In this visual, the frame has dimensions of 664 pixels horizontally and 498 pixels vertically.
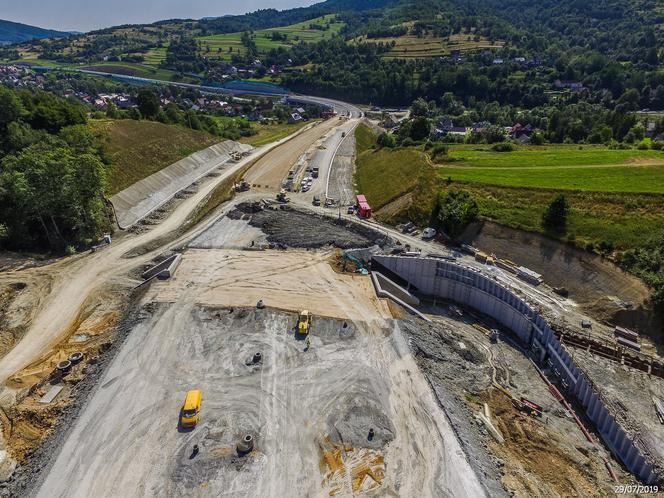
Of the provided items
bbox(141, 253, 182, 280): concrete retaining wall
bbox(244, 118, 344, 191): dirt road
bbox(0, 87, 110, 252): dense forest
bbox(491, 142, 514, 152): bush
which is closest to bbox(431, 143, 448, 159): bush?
bbox(491, 142, 514, 152): bush

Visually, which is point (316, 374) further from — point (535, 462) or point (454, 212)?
point (454, 212)

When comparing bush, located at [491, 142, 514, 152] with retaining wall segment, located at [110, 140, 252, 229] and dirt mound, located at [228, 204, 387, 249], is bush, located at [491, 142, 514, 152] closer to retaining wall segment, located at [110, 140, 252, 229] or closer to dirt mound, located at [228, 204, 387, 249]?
dirt mound, located at [228, 204, 387, 249]

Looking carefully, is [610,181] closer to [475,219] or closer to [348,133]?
[475,219]

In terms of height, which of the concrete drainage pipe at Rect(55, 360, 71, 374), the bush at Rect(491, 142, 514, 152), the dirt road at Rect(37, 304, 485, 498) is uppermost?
the bush at Rect(491, 142, 514, 152)

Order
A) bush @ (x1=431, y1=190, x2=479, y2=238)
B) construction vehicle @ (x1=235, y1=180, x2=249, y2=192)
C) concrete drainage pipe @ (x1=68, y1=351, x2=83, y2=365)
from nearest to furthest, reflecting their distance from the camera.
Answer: concrete drainage pipe @ (x1=68, y1=351, x2=83, y2=365) < bush @ (x1=431, y1=190, x2=479, y2=238) < construction vehicle @ (x1=235, y1=180, x2=249, y2=192)

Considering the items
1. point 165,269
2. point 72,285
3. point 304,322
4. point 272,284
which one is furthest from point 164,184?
point 304,322

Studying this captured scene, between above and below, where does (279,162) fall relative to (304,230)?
above

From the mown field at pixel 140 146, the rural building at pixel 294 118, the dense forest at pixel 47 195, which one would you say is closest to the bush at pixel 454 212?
the dense forest at pixel 47 195

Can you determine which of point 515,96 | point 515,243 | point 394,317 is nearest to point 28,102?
point 394,317
